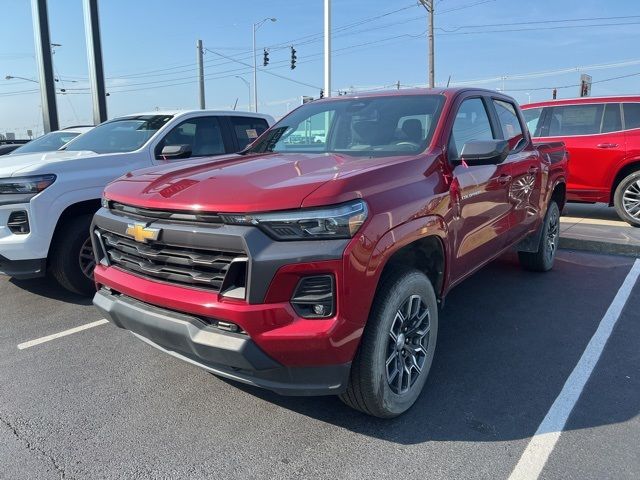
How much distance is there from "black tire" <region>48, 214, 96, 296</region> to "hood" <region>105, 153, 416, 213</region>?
1767 millimetres

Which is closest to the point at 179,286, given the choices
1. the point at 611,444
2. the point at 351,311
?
the point at 351,311

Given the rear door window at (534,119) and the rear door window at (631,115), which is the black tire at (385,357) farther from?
the rear door window at (534,119)

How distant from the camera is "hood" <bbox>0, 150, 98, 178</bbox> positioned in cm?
437

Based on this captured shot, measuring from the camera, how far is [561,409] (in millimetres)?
2881

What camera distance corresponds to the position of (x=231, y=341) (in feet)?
7.51

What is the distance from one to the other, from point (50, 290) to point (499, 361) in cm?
439

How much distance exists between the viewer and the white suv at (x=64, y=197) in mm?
4344

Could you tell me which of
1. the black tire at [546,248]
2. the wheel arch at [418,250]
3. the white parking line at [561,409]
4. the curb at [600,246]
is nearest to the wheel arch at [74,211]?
the wheel arch at [418,250]

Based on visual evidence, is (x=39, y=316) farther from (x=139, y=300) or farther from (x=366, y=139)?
(x=366, y=139)

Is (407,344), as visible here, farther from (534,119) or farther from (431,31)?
(431,31)

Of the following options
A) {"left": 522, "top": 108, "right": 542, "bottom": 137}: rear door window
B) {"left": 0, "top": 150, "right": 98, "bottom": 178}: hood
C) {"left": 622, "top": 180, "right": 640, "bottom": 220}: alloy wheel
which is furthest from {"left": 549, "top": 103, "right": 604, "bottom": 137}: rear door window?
{"left": 0, "top": 150, "right": 98, "bottom": 178}: hood

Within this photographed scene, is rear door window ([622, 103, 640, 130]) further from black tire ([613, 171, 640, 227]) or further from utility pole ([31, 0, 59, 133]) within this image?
utility pole ([31, 0, 59, 133])

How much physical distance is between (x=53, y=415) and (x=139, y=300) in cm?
88

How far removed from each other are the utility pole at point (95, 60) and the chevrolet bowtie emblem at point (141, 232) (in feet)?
39.4
